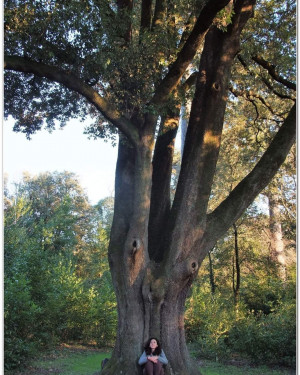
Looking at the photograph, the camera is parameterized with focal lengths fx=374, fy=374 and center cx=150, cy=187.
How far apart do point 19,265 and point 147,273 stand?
4.12 meters

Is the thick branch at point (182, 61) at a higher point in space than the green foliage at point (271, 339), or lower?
higher

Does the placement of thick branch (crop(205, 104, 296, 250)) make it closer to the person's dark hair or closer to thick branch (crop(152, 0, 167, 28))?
the person's dark hair

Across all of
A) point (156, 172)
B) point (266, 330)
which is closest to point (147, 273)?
point (156, 172)

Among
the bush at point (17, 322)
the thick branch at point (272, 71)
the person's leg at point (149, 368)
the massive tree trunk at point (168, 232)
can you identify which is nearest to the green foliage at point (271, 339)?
the massive tree trunk at point (168, 232)

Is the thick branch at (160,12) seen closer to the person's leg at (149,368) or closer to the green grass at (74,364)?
the person's leg at (149,368)

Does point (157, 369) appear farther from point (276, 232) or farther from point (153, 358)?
point (276, 232)

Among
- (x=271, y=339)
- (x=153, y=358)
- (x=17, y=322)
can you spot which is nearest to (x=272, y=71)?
(x=271, y=339)

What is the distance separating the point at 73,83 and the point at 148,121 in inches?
53.6

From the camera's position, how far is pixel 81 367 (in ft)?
27.1

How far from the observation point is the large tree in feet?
19.0

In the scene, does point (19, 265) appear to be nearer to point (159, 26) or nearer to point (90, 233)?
point (159, 26)

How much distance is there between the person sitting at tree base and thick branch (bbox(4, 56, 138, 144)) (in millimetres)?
3211

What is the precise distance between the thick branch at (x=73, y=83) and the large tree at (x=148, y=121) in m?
0.02

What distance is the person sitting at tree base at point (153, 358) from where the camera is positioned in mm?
5496
